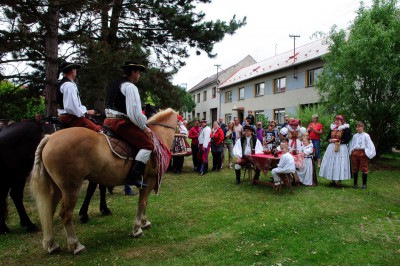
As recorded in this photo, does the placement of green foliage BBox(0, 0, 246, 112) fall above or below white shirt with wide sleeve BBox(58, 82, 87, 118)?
above

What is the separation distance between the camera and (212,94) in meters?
43.6

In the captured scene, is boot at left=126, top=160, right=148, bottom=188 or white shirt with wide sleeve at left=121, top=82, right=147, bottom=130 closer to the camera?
white shirt with wide sleeve at left=121, top=82, right=147, bottom=130

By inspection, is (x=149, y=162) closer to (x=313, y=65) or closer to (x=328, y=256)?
(x=328, y=256)

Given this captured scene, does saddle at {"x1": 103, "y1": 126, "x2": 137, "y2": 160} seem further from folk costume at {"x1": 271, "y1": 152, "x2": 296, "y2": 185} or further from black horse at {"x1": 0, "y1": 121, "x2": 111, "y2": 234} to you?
folk costume at {"x1": 271, "y1": 152, "x2": 296, "y2": 185}

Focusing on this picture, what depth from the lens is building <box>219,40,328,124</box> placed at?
24.1 metres

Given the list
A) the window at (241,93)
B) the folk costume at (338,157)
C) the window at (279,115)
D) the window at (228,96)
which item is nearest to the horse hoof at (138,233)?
the folk costume at (338,157)


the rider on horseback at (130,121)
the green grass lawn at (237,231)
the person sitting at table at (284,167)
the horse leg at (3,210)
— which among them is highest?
the rider on horseback at (130,121)

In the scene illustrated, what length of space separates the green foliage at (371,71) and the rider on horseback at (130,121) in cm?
1071

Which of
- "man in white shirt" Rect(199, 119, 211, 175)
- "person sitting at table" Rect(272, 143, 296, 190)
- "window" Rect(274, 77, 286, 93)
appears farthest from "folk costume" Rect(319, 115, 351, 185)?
"window" Rect(274, 77, 286, 93)

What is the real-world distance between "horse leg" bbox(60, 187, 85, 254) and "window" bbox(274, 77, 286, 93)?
25199 mm

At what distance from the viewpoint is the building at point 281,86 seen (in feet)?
79.0

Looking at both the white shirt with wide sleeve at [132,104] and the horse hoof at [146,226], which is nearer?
the white shirt with wide sleeve at [132,104]

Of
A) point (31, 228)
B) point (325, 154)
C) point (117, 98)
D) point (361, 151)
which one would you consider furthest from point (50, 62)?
point (361, 151)

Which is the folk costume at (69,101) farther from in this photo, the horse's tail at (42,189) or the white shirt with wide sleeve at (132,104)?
the white shirt with wide sleeve at (132,104)
